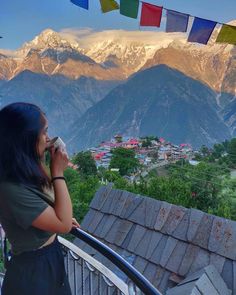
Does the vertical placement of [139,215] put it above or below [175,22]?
below

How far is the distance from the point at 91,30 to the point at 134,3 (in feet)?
627

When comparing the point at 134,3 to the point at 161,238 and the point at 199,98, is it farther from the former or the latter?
the point at 199,98

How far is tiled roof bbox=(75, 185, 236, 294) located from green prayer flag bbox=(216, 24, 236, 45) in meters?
1.77

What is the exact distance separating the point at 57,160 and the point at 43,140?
0.07 m

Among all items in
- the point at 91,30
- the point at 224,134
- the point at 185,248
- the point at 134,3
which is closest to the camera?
the point at 185,248

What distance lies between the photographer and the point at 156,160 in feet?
140

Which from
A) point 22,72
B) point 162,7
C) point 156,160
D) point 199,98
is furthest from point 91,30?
point 162,7

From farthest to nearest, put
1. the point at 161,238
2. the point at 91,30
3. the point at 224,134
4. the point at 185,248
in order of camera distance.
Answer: the point at 91,30, the point at 224,134, the point at 161,238, the point at 185,248

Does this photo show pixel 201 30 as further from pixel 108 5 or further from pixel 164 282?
pixel 164 282

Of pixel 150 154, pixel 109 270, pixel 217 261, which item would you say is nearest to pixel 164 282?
pixel 217 261

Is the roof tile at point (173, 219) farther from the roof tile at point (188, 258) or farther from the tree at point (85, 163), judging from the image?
the tree at point (85, 163)

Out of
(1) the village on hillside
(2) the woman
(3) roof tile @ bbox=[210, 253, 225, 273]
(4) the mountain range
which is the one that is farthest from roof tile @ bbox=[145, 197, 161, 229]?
(4) the mountain range

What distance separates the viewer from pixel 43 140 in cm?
113

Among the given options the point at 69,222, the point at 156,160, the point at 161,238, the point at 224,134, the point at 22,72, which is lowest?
the point at 22,72
